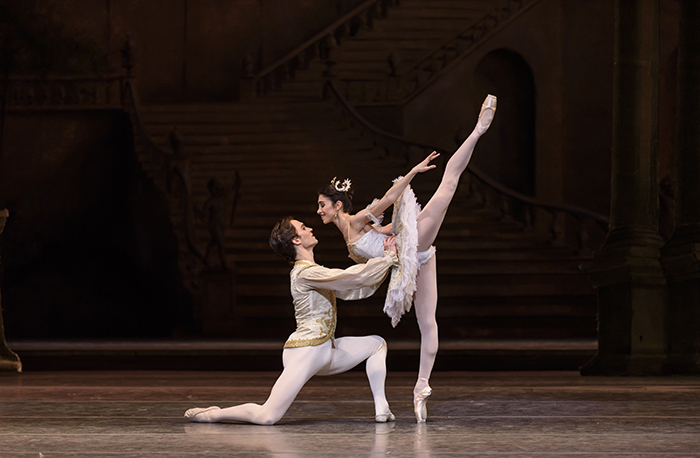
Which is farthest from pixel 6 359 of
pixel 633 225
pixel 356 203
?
pixel 356 203

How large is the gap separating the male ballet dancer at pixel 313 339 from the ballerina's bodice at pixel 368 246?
259mm

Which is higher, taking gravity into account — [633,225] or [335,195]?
[335,195]

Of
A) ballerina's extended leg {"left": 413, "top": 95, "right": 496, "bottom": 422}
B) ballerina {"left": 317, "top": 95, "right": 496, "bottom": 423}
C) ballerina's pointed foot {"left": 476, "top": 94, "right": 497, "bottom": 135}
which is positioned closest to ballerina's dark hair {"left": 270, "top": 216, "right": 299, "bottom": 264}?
ballerina {"left": 317, "top": 95, "right": 496, "bottom": 423}

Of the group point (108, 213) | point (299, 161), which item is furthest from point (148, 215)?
point (299, 161)

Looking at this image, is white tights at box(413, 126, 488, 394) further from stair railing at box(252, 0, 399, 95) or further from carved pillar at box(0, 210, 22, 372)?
stair railing at box(252, 0, 399, 95)

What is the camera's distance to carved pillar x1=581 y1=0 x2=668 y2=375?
8.13 m

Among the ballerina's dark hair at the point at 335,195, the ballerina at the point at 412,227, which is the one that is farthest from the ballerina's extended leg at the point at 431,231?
the ballerina's dark hair at the point at 335,195

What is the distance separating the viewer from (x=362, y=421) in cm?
496

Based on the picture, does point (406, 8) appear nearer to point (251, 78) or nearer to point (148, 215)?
point (251, 78)

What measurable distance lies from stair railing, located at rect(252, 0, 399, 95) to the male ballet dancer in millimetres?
14043

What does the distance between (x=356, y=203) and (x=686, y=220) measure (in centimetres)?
691

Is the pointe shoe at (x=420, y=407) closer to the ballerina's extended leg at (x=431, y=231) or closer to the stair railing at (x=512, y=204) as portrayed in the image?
the ballerina's extended leg at (x=431, y=231)

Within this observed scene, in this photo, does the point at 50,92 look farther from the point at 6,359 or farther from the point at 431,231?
the point at 431,231

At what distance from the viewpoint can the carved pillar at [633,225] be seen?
320 inches
